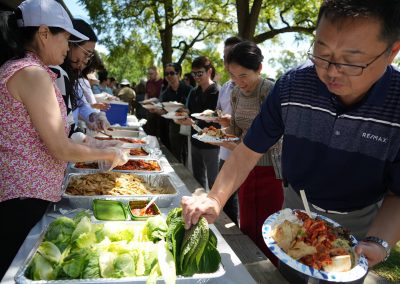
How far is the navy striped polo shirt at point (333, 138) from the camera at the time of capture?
1.22m

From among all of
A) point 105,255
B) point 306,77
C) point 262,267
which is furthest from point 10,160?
point 306,77

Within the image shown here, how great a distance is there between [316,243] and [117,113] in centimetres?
392

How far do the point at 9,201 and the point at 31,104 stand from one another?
433 millimetres

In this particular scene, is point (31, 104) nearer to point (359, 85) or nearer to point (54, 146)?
point (54, 146)

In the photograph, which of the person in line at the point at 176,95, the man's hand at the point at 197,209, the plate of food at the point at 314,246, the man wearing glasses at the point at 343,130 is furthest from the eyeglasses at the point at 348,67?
the person in line at the point at 176,95

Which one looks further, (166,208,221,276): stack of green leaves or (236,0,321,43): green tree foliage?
(236,0,321,43): green tree foliage

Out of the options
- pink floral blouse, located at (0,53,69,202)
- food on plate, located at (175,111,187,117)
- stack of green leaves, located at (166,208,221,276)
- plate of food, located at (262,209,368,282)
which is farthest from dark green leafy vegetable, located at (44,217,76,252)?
food on plate, located at (175,111,187,117)

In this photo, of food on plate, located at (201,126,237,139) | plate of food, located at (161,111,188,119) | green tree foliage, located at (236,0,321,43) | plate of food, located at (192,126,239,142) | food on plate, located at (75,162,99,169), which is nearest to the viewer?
food on plate, located at (75,162,99,169)

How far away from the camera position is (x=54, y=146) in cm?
137

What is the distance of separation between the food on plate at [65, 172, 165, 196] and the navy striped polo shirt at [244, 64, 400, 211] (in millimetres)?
820

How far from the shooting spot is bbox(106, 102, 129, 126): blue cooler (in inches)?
179

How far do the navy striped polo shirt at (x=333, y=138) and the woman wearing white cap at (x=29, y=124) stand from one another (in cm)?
86

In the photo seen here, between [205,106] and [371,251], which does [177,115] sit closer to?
[205,106]

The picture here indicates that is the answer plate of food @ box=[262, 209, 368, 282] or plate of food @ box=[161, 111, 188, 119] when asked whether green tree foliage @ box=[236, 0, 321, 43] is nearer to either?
plate of food @ box=[161, 111, 188, 119]
